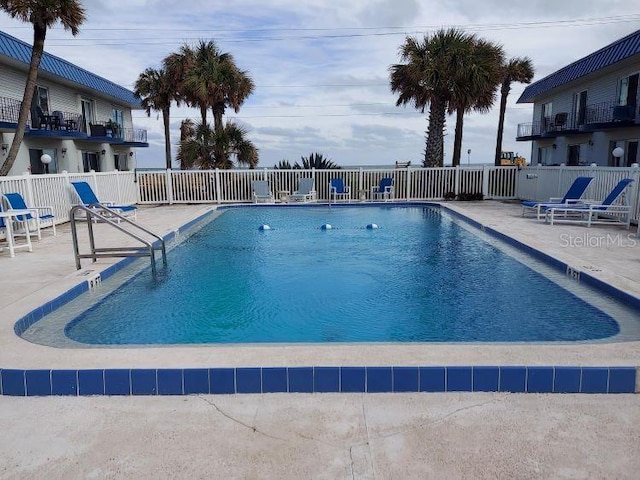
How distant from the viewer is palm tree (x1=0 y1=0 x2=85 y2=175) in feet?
39.1

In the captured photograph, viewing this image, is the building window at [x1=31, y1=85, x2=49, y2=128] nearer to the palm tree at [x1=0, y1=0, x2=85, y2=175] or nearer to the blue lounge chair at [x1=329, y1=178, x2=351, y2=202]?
the palm tree at [x1=0, y1=0, x2=85, y2=175]

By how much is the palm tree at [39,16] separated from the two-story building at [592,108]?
1750 cm

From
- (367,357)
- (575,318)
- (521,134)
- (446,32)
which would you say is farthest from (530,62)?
(367,357)

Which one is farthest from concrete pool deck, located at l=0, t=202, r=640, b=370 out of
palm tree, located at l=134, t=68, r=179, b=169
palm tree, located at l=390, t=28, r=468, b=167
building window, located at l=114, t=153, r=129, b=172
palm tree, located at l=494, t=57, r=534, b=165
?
palm tree, located at l=494, t=57, r=534, b=165

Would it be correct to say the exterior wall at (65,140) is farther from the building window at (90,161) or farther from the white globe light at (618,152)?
the white globe light at (618,152)

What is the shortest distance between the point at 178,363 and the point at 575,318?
3.85m

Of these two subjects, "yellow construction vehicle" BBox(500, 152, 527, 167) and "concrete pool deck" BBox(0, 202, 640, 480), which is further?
"yellow construction vehicle" BBox(500, 152, 527, 167)

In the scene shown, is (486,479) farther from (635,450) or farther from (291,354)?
(291,354)

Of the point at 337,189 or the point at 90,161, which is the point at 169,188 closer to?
the point at 337,189

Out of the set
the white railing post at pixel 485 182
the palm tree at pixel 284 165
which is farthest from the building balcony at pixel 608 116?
the palm tree at pixel 284 165

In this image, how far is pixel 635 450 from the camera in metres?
2.38

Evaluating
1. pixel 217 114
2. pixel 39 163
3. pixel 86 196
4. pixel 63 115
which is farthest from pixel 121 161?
pixel 86 196

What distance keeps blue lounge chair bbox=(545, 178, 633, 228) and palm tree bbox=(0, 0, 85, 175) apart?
516 inches

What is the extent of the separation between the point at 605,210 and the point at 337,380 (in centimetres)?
896
